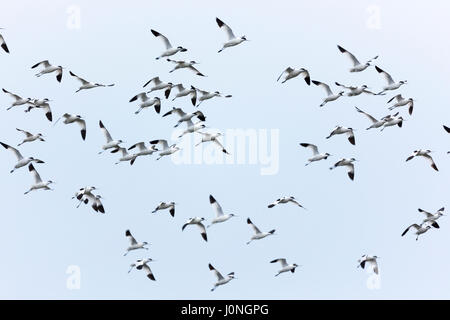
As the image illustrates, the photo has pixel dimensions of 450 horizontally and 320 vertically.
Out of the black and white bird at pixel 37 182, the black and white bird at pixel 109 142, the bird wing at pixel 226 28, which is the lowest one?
the black and white bird at pixel 37 182

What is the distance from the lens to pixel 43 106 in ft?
154

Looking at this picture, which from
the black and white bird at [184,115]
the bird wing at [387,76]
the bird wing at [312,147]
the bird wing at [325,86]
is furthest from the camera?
the bird wing at [312,147]

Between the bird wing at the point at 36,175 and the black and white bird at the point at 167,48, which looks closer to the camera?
the black and white bird at the point at 167,48

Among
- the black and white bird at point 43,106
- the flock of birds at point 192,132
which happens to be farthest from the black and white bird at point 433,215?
the black and white bird at point 43,106

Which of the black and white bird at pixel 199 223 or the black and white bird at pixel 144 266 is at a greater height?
the black and white bird at pixel 199 223

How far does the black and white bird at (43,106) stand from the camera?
46.7 meters

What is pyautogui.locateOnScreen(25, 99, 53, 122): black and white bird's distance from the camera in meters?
46.7

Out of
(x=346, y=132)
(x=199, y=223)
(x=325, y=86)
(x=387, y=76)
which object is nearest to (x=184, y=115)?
(x=199, y=223)

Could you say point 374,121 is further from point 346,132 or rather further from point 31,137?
point 31,137

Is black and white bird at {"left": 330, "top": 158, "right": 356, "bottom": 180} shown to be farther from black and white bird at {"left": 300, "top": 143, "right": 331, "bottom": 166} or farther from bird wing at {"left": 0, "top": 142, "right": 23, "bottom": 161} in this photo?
bird wing at {"left": 0, "top": 142, "right": 23, "bottom": 161}

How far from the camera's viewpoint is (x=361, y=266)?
156 feet

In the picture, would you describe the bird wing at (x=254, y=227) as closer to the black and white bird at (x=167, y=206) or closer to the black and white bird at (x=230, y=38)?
the black and white bird at (x=167, y=206)
